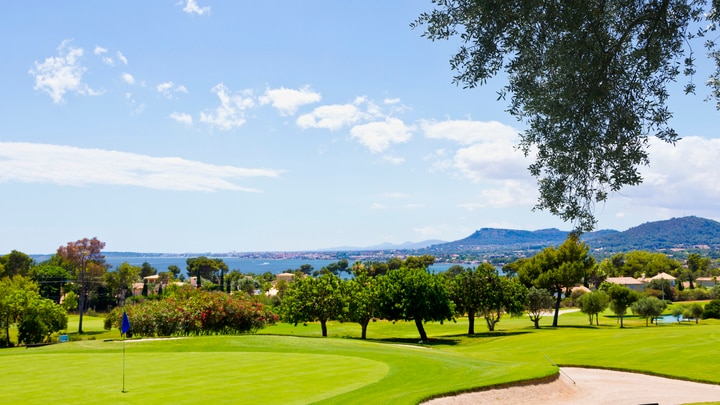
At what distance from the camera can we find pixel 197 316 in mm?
43188

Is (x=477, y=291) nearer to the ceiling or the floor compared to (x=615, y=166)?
nearer to the floor

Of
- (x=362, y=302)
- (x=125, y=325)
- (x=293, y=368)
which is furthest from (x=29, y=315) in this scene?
(x=293, y=368)

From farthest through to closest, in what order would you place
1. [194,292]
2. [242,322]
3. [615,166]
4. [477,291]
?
[477,291] < [194,292] < [242,322] < [615,166]

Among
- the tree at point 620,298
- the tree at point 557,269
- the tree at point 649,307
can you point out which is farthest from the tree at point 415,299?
the tree at point 649,307

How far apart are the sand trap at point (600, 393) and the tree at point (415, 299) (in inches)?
905

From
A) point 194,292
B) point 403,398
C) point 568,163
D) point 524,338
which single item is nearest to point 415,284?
point 524,338

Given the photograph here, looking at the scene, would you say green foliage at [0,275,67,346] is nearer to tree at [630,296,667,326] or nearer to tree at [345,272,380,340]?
tree at [345,272,380,340]

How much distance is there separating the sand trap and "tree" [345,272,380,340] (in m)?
25.5

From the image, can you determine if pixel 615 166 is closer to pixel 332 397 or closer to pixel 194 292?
pixel 332 397

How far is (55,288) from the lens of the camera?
110 metres

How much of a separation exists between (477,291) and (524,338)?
38.7 feet

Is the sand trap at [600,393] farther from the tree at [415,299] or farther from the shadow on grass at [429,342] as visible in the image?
the tree at [415,299]

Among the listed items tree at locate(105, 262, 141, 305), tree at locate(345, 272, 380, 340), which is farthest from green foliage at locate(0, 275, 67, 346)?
tree at locate(105, 262, 141, 305)

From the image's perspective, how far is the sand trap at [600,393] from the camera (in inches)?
711
